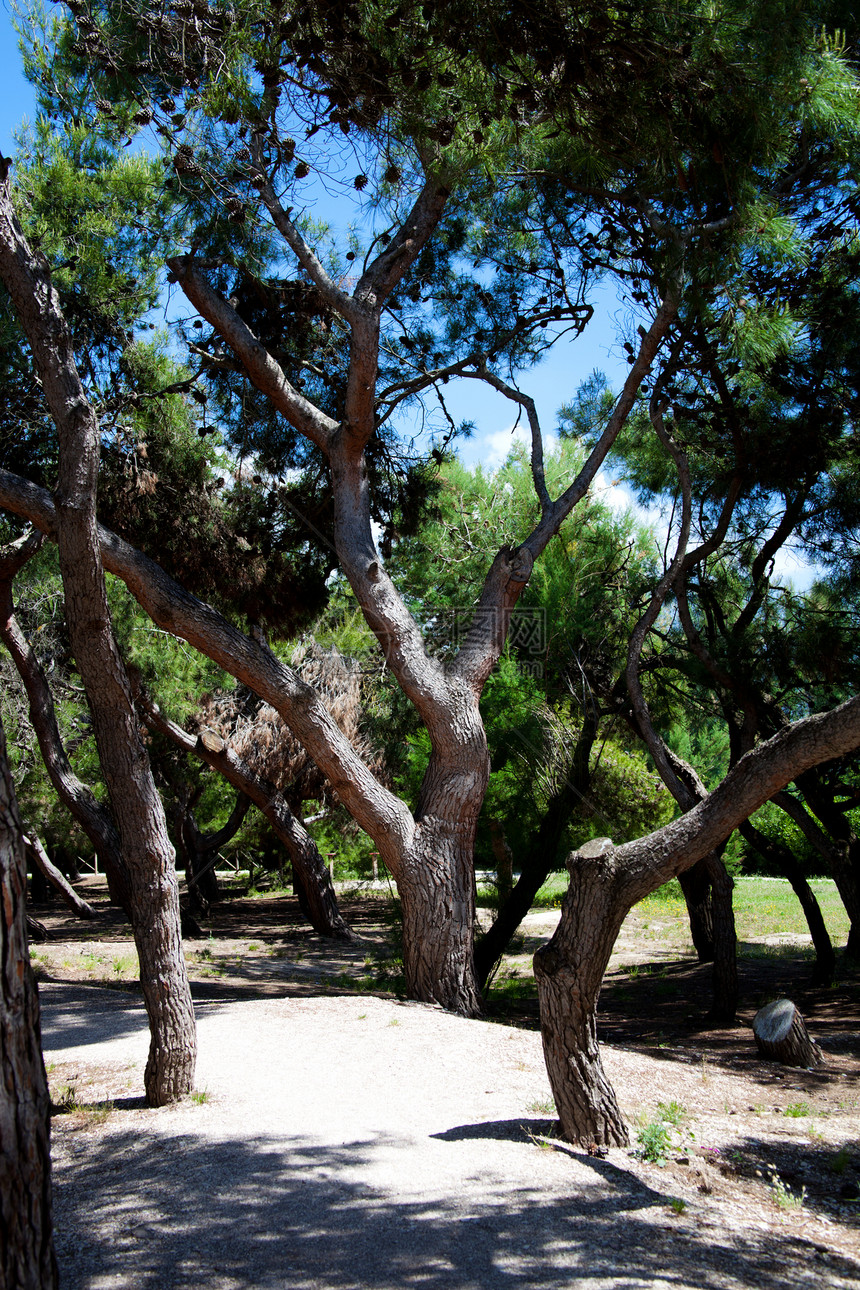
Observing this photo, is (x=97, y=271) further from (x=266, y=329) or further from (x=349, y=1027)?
(x=349, y=1027)

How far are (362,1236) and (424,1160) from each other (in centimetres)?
74

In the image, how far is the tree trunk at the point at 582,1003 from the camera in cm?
388

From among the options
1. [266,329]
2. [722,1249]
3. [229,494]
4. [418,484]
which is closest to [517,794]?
[418,484]

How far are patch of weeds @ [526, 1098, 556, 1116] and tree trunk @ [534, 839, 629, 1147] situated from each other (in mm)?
408

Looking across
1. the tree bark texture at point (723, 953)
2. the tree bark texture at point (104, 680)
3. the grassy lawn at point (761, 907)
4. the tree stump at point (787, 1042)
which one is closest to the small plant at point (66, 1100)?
the tree bark texture at point (104, 680)

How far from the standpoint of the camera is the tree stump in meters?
6.35

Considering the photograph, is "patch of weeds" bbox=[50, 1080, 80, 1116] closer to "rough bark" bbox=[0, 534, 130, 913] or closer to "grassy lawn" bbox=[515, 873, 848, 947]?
"rough bark" bbox=[0, 534, 130, 913]

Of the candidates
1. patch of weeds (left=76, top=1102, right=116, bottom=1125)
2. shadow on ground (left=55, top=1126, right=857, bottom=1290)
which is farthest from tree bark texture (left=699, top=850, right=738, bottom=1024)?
patch of weeds (left=76, top=1102, right=116, bottom=1125)

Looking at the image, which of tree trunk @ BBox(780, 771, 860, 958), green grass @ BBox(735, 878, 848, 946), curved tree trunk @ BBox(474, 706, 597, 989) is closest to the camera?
curved tree trunk @ BBox(474, 706, 597, 989)

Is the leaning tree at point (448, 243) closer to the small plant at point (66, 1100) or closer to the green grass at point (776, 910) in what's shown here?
the small plant at point (66, 1100)

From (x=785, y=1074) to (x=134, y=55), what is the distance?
835cm

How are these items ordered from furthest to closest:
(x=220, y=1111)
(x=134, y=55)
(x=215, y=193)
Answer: (x=215, y=193)
(x=134, y=55)
(x=220, y=1111)

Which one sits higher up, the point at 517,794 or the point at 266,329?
the point at 266,329

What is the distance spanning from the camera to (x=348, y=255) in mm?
8352
